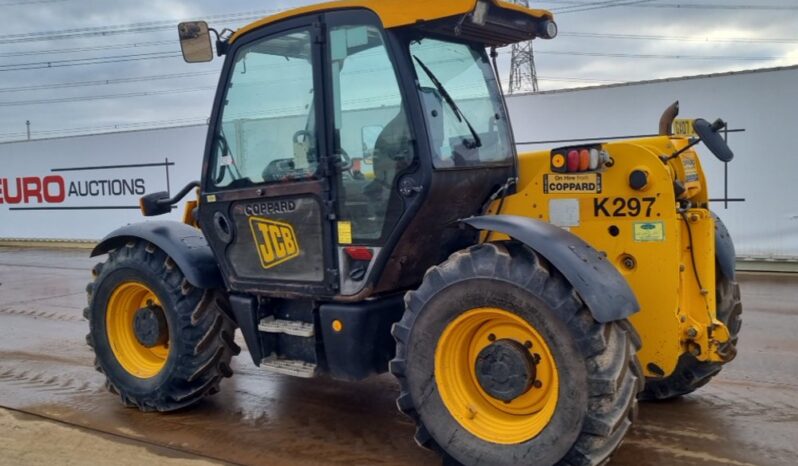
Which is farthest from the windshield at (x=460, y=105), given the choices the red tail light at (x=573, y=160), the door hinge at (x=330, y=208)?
the door hinge at (x=330, y=208)

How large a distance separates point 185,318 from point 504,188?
2196mm

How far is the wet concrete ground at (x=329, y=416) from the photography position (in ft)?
13.3

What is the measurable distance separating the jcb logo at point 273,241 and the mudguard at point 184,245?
457 mm

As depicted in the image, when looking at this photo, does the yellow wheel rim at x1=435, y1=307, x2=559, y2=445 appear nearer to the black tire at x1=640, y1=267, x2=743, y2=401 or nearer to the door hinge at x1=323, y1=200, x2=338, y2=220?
the door hinge at x1=323, y1=200, x2=338, y2=220

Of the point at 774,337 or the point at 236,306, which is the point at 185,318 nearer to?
the point at 236,306

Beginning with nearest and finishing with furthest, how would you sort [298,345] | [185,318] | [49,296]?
1. [298,345]
2. [185,318]
3. [49,296]

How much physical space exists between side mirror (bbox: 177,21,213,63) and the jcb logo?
Result: 108 centimetres

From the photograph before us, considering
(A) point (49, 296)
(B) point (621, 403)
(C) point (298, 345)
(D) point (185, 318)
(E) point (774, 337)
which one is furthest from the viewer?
(A) point (49, 296)

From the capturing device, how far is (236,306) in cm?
461

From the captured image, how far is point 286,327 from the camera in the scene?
14.3ft

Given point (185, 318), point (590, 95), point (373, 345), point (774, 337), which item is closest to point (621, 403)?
point (373, 345)

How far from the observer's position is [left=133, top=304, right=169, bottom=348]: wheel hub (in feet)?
16.1

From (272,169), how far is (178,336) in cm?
127

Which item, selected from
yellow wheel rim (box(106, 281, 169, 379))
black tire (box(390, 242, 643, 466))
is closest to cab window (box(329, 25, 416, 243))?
black tire (box(390, 242, 643, 466))
